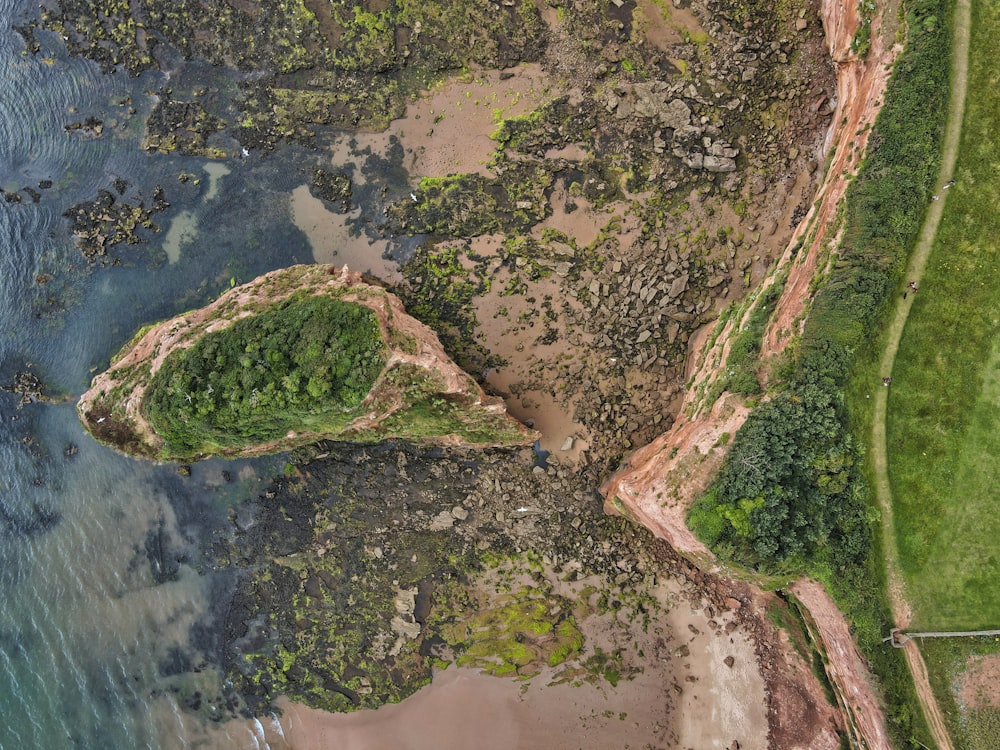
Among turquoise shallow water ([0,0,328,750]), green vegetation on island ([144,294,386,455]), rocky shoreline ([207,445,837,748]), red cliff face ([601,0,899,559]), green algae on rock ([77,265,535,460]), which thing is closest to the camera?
red cliff face ([601,0,899,559])

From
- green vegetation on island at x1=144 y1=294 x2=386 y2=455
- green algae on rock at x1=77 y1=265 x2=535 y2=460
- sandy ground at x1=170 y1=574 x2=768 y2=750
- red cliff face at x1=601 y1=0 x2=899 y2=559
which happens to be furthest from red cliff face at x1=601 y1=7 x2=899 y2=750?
green vegetation on island at x1=144 y1=294 x2=386 y2=455

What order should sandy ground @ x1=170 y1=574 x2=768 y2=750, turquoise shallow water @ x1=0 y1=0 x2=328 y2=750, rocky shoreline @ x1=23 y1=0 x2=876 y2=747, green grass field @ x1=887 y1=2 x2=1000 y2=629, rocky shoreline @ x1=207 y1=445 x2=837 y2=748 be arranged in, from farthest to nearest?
turquoise shallow water @ x1=0 y1=0 x2=328 y2=750 → rocky shoreline @ x1=207 y1=445 x2=837 y2=748 → rocky shoreline @ x1=23 y1=0 x2=876 y2=747 → sandy ground @ x1=170 y1=574 x2=768 y2=750 → green grass field @ x1=887 y1=2 x2=1000 y2=629

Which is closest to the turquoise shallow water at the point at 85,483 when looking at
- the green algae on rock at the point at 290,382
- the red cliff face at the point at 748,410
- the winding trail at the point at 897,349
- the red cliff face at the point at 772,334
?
the green algae on rock at the point at 290,382

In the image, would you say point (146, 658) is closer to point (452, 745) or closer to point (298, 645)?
point (298, 645)

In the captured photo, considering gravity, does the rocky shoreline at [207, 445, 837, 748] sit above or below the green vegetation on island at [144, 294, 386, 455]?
below

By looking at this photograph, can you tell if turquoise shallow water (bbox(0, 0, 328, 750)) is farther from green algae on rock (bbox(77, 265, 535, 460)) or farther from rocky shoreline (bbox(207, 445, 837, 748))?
green algae on rock (bbox(77, 265, 535, 460))

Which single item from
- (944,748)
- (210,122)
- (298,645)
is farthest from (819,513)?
(210,122)
